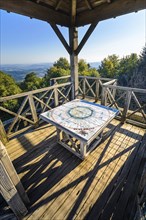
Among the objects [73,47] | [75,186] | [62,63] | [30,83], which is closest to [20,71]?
[62,63]

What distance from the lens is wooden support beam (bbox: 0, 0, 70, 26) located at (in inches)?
88.6

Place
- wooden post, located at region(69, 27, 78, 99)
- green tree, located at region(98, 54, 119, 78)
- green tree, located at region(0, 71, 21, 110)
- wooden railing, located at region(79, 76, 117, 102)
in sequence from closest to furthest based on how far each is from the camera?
wooden post, located at region(69, 27, 78, 99)
wooden railing, located at region(79, 76, 117, 102)
green tree, located at region(0, 71, 21, 110)
green tree, located at region(98, 54, 119, 78)

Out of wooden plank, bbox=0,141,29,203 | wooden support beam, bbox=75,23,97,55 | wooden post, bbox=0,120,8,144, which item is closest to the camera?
wooden plank, bbox=0,141,29,203

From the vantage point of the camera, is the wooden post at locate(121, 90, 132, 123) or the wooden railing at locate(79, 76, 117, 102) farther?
the wooden railing at locate(79, 76, 117, 102)

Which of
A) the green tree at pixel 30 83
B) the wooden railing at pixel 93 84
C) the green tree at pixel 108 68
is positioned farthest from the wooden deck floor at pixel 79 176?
the green tree at pixel 108 68

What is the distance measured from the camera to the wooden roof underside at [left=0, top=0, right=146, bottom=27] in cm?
234

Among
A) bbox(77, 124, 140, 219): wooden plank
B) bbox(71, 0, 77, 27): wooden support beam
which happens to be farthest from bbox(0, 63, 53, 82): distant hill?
bbox(77, 124, 140, 219): wooden plank

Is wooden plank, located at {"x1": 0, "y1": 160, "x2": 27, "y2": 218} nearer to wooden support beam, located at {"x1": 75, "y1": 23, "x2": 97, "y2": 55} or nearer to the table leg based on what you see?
the table leg

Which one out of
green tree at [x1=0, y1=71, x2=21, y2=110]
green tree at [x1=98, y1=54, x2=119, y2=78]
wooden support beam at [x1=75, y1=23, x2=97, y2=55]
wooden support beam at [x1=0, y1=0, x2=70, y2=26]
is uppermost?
wooden support beam at [x1=0, y1=0, x2=70, y2=26]

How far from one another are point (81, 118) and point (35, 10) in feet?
9.19

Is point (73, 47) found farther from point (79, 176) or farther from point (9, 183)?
point (9, 183)

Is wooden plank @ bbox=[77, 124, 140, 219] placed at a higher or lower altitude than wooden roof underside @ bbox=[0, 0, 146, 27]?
lower

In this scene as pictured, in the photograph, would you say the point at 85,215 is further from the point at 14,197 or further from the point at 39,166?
the point at 39,166

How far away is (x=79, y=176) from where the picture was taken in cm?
212
